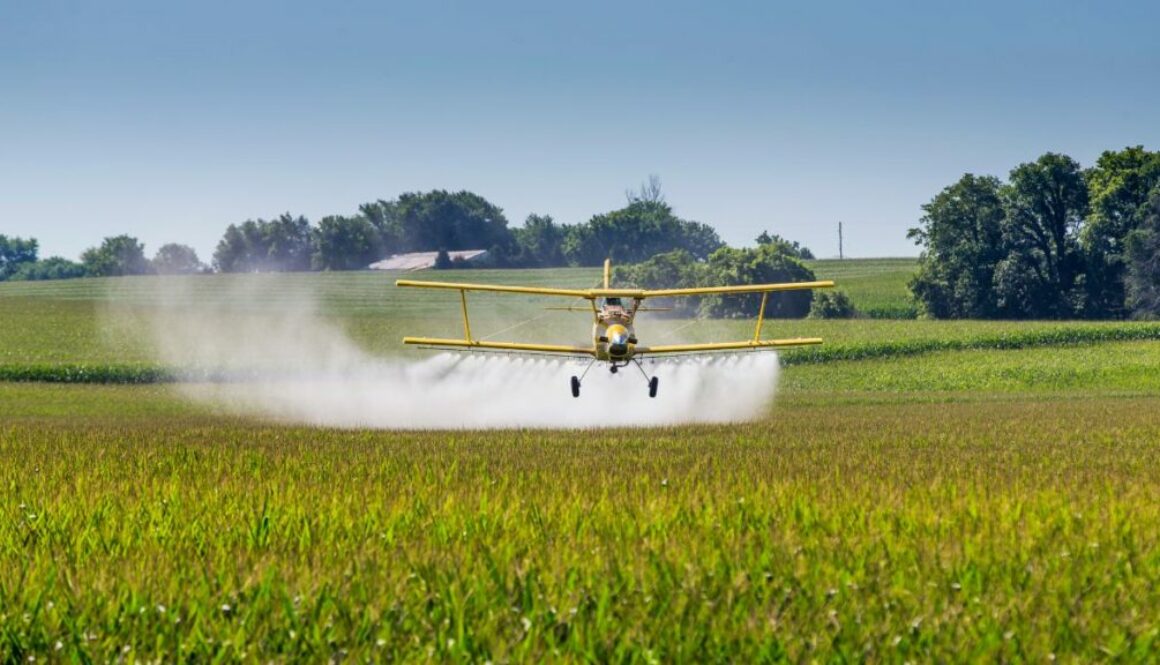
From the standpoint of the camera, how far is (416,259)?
191 meters

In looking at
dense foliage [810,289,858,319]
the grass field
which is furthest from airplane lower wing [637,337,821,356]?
dense foliage [810,289,858,319]

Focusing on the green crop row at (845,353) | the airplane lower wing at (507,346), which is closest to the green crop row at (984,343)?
the green crop row at (845,353)

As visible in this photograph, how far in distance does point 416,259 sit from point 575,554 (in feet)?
597

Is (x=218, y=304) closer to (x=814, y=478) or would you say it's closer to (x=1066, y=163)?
(x=1066, y=163)

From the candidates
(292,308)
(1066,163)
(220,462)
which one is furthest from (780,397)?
(292,308)

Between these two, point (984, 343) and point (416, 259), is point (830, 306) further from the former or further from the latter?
point (416, 259)

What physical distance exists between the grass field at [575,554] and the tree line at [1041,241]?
81651mm

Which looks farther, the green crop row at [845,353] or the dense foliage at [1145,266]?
the dense foliage at [1145,266]

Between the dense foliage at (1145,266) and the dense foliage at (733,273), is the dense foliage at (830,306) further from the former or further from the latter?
the dense foliage at (1145,266)

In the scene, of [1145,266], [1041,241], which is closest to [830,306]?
[1041,241]

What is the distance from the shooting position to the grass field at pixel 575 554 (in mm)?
8672

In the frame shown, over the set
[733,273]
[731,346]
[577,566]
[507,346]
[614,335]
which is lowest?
[577,566]

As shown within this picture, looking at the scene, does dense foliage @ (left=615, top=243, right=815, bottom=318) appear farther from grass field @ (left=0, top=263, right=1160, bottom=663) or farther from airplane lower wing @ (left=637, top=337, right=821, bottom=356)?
grass field @ (left=0, top=263, right=1160, bottom=663)

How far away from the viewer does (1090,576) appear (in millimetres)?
10258
